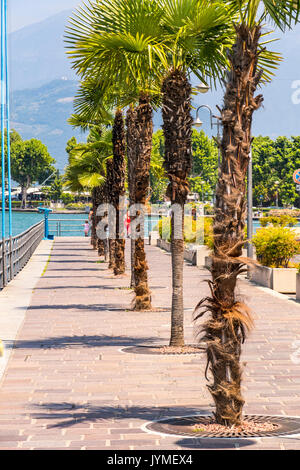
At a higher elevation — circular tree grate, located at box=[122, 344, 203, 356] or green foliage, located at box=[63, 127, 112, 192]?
green foliage, located at box=[63, 127, 112, 192]

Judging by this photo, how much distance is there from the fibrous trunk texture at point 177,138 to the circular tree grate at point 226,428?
15.8ft

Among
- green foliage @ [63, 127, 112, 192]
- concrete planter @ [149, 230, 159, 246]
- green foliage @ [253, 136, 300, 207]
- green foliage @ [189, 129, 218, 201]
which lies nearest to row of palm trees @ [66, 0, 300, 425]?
green foliage @ [63, 127, 112, 192]

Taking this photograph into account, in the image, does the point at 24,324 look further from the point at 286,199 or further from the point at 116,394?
the point at 286,199

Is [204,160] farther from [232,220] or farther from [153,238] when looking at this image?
[232,220]

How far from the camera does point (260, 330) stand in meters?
14.1

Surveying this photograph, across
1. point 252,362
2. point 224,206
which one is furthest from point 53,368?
point 224,206

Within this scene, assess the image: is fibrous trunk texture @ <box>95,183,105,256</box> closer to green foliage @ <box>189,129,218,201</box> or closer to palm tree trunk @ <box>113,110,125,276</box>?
palm tree trunk @ <box>113,110,125,276</box>

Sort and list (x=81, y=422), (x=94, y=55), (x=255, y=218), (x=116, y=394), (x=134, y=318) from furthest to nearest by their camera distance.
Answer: (x=255, y=218) → (x=134, y=318) → (x=94, y=55) → (x=116, y=394) → (x=81, y=422)

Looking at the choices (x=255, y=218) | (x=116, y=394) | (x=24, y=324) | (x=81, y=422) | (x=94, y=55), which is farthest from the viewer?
(x=255, y=218)

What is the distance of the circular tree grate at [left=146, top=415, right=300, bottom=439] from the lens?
726cm

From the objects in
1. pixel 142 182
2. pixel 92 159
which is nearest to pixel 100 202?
pixel 92 159

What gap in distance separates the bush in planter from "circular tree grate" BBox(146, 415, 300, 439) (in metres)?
14.5

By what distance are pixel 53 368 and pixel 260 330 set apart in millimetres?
4508

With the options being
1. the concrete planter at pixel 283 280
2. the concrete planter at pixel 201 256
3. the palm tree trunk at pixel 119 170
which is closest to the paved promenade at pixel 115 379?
the concrete planter at pixel 283 280
